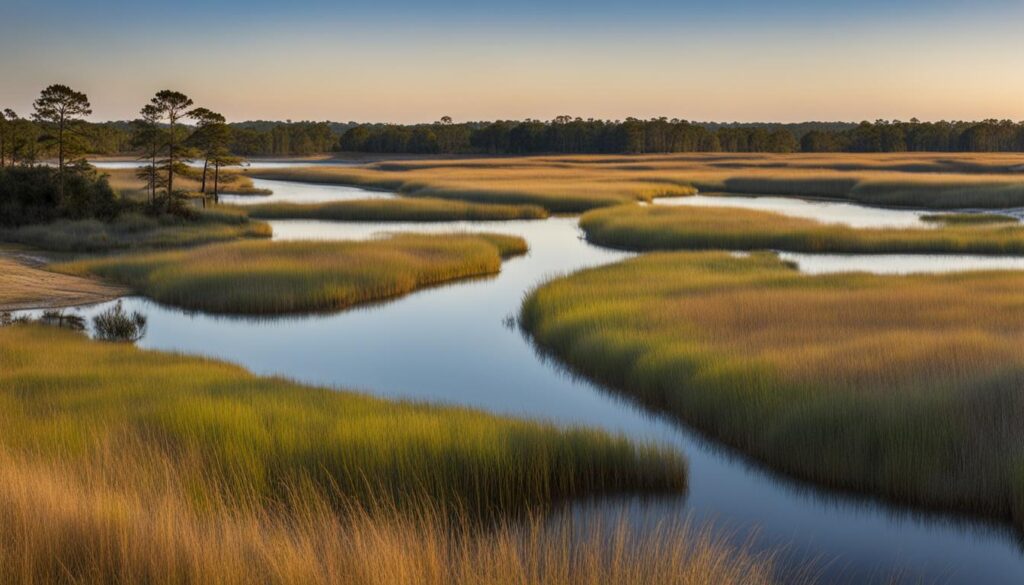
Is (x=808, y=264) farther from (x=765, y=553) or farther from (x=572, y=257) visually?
(x=765, y=553)

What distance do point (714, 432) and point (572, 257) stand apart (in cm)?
Answer: 2003

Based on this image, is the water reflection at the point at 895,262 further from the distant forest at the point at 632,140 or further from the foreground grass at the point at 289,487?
the distant forest at the point at 632,140

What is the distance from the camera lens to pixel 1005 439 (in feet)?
32.8

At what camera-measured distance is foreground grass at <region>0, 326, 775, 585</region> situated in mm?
5637

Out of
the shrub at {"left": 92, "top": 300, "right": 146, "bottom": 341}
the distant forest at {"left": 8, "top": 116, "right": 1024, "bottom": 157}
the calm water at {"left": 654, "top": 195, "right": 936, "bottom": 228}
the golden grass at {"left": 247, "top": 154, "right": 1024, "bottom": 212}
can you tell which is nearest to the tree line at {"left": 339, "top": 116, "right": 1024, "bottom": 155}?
the distant forest at {"left": 8, "top": 116, "right": 1024, "bottom": 157}

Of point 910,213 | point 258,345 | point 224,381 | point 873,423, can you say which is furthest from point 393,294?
point 910,213

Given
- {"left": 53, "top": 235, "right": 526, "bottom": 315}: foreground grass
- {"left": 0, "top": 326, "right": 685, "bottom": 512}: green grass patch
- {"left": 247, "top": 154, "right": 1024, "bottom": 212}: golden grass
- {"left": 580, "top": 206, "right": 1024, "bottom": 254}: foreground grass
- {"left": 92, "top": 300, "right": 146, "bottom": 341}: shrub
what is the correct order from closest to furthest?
{"left": 0, "top": 326, "right": 685, "bottom": 512}: green grass patch, {"left": 92, "top": 300, "right": 146, "bottom": 341}: shrub, {"left": 53, "top": 235, "right": 526, "bottom": 315}: foreground grass, {"left": 580, "top": 206, "right": 1024, "bottom": 254}: foreground grass, {"left": 247, "top": 154, "right": 1024, "bottom": 212}: golden grass

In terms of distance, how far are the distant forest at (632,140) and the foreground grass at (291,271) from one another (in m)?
120

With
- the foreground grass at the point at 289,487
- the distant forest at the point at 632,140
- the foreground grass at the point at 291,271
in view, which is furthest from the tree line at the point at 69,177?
the distant forest at the point at 632,140

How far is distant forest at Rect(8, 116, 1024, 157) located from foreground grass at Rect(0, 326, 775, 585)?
138970mm

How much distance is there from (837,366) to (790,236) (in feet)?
73.1

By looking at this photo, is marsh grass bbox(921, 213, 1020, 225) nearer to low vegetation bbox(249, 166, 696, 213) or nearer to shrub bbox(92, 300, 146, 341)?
Answer: low vegetation bbox(249, 166, 696, 213)

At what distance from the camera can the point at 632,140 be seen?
147375 mm

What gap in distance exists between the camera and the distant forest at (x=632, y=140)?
144 meters
